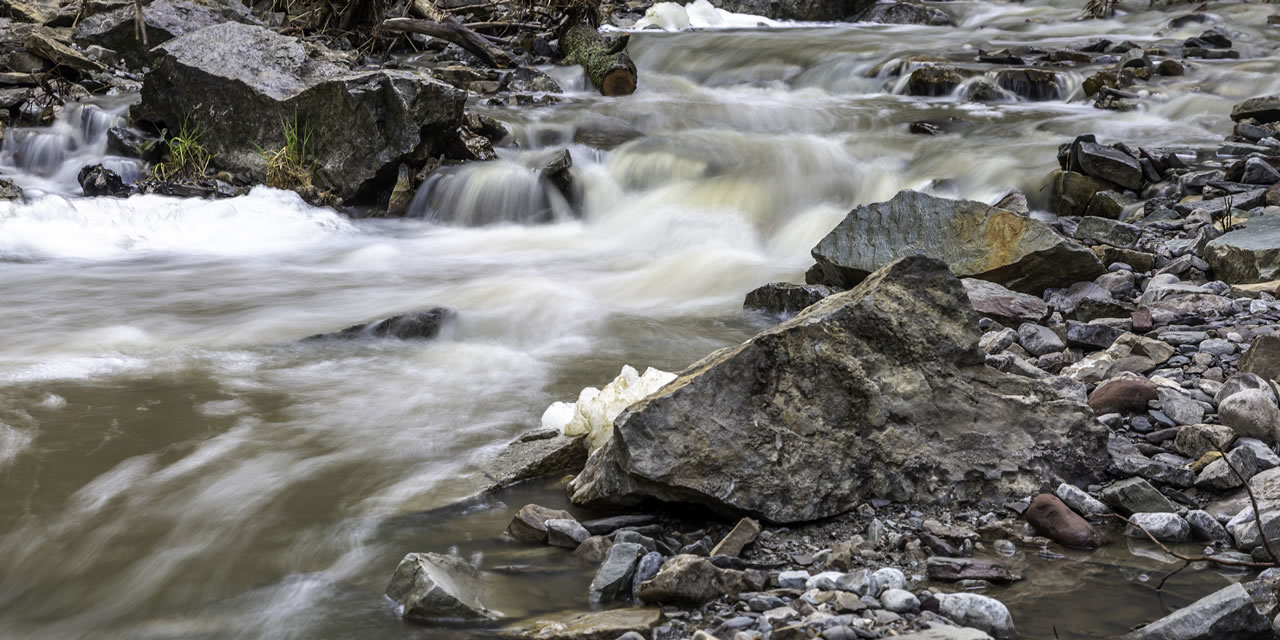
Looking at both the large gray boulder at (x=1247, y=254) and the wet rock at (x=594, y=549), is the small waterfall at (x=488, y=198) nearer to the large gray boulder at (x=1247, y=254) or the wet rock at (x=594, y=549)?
the large gray boulder at (x=1247, y=254)

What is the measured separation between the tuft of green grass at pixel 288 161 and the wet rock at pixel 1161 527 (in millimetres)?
7774

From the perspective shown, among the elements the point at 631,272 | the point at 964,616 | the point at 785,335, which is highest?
the point at 785,335

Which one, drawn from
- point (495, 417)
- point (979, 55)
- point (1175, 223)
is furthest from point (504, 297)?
point (979, 55)

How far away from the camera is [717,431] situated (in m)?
3.29

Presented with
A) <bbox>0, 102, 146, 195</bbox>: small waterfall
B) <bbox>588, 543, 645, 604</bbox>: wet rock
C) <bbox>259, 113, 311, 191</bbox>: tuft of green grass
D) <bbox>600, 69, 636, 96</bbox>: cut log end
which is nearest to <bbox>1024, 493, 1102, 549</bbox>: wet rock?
<bbox>588, 543, 645, 604</bbox>: wet rock

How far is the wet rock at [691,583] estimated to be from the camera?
2.72 m

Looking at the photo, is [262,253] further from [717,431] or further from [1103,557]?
[1103,557]

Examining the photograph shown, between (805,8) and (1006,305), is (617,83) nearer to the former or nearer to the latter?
(805,8)

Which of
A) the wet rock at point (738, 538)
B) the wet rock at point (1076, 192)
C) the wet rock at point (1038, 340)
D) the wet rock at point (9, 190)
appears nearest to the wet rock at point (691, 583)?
the wet rock at point (738, 538)

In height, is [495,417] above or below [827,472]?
below

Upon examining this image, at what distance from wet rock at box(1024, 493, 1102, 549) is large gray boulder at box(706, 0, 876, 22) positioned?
16645mm

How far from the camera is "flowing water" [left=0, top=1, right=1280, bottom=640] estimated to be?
3.13 m

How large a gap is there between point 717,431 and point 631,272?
4.43 meters

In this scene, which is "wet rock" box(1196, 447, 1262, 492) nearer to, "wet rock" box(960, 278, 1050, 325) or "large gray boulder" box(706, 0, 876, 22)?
"wet rock" box(960, 278, 1050, 325)
